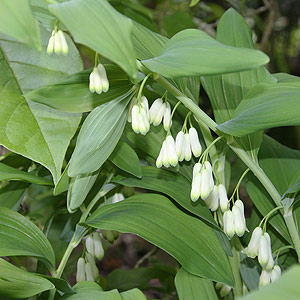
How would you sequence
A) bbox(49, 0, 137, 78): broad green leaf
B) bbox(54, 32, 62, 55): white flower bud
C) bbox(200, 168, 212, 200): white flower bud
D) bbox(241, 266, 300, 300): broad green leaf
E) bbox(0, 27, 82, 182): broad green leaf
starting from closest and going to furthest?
bbox(241, 266, 300, 300): broad green leaf, bbox(49, 0, 137, 78): broad green leaf, bbox(54, 32, 62, 55): white flower bud, bbox(200, 168, 212, 200): white flower bud, bbox(0, 27, 82, 182): broad green leaf

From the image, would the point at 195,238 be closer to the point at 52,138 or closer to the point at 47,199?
the point at 52,138

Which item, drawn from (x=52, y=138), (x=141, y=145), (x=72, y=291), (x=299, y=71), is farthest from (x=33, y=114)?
(x=299, y=71)

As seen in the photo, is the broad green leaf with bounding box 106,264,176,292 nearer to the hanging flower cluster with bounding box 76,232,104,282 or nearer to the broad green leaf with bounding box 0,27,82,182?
the hanging flower cluster with bounding box 76,232,104,282

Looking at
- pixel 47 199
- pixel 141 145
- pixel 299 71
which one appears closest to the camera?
pixel 141 145

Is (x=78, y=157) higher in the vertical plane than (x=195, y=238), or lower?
higher

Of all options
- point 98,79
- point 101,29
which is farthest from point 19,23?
point 98,79

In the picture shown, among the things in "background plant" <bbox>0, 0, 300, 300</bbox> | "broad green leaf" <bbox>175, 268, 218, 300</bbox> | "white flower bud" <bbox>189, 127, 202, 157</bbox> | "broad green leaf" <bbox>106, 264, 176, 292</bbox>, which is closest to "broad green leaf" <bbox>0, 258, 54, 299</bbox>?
"background plant" <bbox>0, 0, 300, 300</bbox>

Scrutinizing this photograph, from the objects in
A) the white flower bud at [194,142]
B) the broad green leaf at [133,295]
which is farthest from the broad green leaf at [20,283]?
the white flower bud at [194,142]
